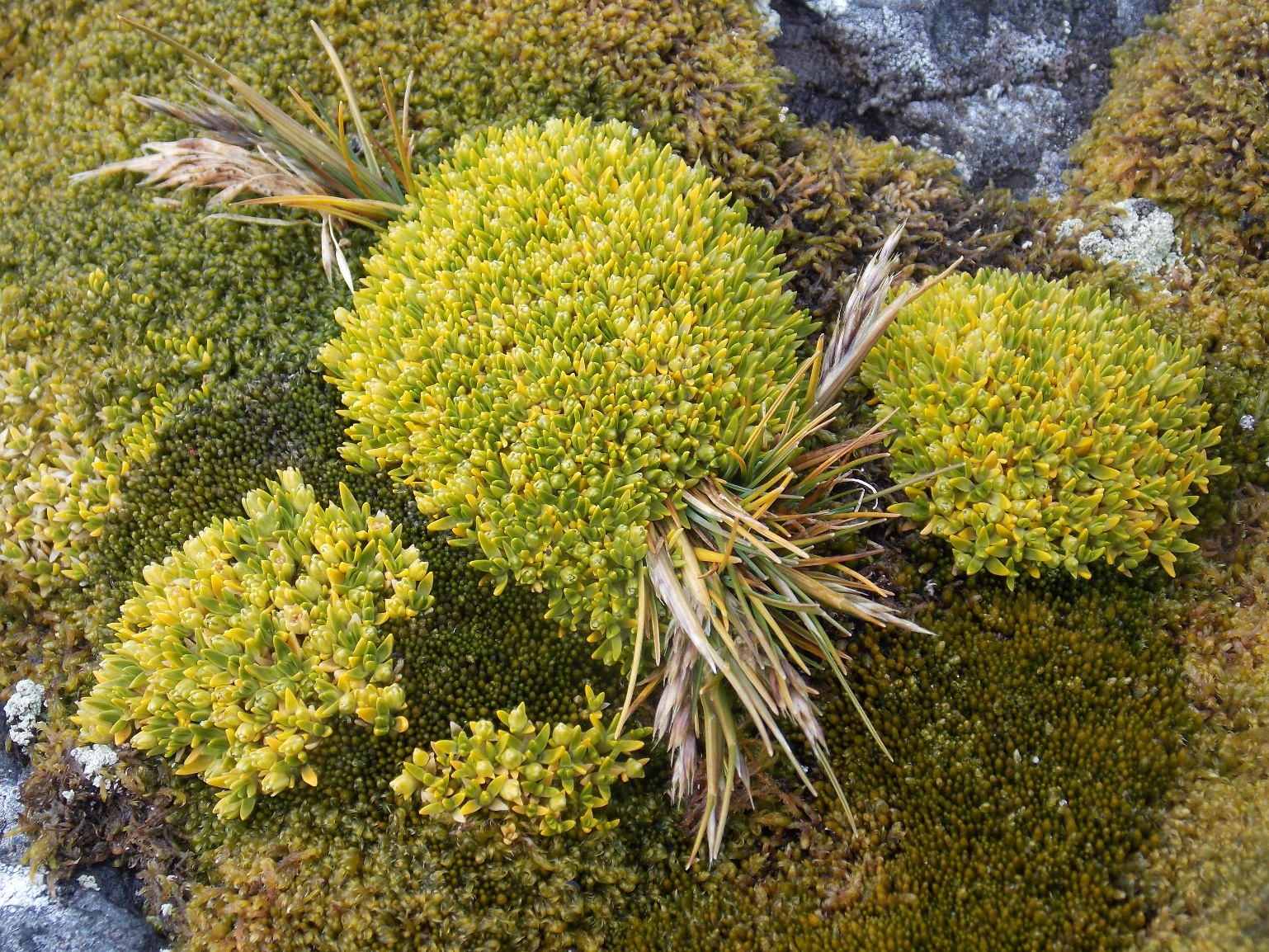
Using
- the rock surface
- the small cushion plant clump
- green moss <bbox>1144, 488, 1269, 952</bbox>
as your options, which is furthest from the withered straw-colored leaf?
the rock surface

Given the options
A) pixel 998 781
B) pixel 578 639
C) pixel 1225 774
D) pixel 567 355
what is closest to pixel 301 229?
pixel 567 355

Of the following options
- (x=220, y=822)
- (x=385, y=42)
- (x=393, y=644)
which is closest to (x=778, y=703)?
(x=393, y=644)

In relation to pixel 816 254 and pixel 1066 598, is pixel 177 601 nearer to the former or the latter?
pixel 816 254

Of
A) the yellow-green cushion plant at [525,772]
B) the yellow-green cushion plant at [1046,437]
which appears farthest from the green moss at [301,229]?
the yellow-green cushion plant at [525,772]

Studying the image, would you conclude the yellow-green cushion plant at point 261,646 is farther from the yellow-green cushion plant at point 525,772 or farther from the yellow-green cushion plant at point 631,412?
the yellow-green cushion plant at point 631,412

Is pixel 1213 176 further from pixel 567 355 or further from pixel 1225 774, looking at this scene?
pixel 567 355
